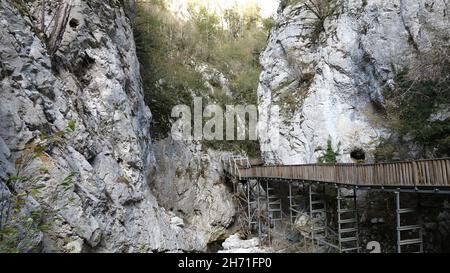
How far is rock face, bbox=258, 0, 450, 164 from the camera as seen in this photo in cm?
1878

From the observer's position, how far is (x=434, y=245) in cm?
1420

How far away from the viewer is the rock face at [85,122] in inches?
377

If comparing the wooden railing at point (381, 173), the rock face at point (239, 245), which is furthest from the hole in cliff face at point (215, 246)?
the wooden railing at point (381, 173)

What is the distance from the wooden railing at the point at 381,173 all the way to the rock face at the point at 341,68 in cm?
465

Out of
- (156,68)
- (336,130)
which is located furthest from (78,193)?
(156,68)

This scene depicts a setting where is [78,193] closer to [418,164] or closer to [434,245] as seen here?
[418,164]

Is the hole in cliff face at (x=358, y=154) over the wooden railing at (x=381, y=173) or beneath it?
over

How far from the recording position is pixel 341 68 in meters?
21.8

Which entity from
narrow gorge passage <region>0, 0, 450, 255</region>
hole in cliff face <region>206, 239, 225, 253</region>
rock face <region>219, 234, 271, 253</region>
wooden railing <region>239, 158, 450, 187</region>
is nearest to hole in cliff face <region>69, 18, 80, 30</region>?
narrow gorge passage <region>0, 0, 450, 255</region>

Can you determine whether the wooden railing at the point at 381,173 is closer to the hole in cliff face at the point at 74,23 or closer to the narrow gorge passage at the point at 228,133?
the narrow gorge passage at the point at 228,133

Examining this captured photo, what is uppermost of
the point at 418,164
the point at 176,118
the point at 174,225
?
the point at 176,118

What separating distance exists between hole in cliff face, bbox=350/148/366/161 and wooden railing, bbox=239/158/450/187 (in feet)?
14.5

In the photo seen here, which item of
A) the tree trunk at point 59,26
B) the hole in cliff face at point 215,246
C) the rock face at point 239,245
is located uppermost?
the tree trunk at point 59,26
